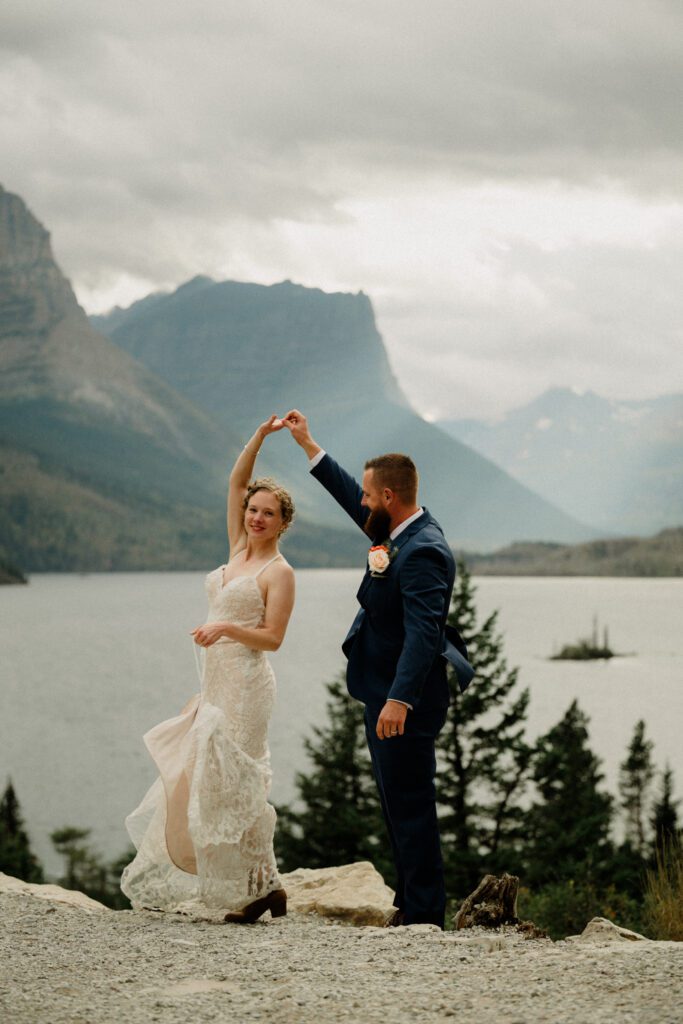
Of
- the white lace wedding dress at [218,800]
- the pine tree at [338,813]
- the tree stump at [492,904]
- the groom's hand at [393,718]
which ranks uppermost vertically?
the groom's hand at [393,718]

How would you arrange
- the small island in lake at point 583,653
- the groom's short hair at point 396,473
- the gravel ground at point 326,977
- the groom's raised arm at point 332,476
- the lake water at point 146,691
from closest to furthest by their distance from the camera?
the gravel ground at point 326,977 < the groom's short hair at point 396,473 < the groom's raised arm at point 332,476 < the lake water at point 146,691 < the small island in lake at point 583,653

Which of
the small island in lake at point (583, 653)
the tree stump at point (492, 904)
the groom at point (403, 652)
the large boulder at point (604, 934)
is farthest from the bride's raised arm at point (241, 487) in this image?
the small island in lake at point (583, 653)

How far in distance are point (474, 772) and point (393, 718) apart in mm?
30720

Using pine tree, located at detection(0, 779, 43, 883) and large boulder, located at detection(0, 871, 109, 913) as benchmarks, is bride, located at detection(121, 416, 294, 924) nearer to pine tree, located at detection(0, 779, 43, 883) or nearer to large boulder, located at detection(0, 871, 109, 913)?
large boulder, located at detection(0, 871, 109, 913)

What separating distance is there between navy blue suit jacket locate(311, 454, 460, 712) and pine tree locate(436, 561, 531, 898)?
26128 millimetres

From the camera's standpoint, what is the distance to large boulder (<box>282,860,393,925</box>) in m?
7.71

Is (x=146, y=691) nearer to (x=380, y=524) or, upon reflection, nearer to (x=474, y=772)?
(x=474, y=772)

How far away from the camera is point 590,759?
173 feet

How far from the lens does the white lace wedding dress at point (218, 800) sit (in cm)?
655

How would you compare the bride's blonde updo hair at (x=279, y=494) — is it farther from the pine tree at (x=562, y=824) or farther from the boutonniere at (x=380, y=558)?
the pine tree at (x=562, y=824)

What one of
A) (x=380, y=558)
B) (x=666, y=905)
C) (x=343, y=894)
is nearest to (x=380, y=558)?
(x=380, y=558)

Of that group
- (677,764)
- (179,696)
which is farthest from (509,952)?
(179,696)

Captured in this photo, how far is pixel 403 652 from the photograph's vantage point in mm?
5840

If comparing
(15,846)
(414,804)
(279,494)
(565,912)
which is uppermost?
(279,494)
